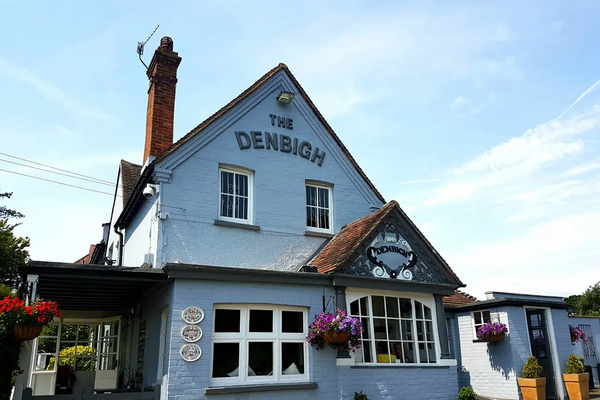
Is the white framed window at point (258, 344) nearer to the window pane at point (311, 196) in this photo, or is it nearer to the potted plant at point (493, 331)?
the window pane at point (311, 196)

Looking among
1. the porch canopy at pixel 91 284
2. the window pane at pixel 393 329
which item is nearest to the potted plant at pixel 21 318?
the porch canopy at pixel 91 284

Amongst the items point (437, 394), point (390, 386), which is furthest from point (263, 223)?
point (437, 394)

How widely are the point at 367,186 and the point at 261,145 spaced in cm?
360

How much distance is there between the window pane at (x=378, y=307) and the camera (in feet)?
39.2

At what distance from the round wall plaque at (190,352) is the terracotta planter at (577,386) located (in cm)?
1211

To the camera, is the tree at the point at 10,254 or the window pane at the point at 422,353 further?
the tree at the point at 10,254

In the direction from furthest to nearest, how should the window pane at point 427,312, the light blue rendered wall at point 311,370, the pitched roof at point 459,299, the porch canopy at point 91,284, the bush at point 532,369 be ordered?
the pitched roof at point 459,299
the bush at point 532,369
the window pane at point 427,312
the light blue rendered wall at point 311,370
the porch canopy at point 91,284

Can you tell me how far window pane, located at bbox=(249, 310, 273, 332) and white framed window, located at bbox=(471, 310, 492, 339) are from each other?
29.0 ft

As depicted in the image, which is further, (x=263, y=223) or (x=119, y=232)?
(x=119, y=232)

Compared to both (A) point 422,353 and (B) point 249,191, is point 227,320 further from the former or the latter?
(A) point 422,353

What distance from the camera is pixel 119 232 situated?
16.2 m

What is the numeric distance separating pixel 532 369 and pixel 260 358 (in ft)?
29.9

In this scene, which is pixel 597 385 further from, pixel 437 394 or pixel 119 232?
pixel 119 232

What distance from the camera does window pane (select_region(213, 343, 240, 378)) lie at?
9961 millimetres
